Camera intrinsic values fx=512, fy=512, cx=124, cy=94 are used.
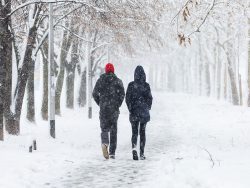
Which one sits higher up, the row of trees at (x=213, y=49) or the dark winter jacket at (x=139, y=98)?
the row of trees at (x=213, y=49)

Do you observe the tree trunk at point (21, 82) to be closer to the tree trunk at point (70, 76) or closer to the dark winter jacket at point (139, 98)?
the dark winter jacket at point (139, 98)

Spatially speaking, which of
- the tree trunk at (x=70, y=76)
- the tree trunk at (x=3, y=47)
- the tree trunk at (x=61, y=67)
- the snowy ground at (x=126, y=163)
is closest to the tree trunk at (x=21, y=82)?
the snowy ground at (x=126, y=163)

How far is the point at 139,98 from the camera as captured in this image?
11984mm

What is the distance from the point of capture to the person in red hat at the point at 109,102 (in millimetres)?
12078

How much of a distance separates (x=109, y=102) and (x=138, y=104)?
0.71m

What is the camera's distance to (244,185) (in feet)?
25.4

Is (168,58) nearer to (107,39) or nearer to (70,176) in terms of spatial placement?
(107,39)

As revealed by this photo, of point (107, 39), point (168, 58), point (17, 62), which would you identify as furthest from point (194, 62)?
point (17, 62)

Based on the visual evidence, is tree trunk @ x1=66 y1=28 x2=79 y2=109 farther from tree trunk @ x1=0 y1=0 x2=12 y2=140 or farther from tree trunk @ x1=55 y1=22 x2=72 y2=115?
tree trunk @ x1=0 y1=0 x2=12 y2=140

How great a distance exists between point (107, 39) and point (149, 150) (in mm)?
20567

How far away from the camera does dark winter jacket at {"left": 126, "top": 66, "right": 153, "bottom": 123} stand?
1188 cm

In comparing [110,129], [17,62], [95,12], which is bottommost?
[110,129]

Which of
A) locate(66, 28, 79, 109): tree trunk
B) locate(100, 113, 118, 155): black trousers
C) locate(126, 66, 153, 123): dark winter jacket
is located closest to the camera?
locate(126, 66, 153, 123): dark winter jacket

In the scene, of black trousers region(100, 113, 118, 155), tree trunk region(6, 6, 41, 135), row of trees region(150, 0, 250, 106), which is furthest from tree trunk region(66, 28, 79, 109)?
black trousers region(100, 113, 118, 155)
